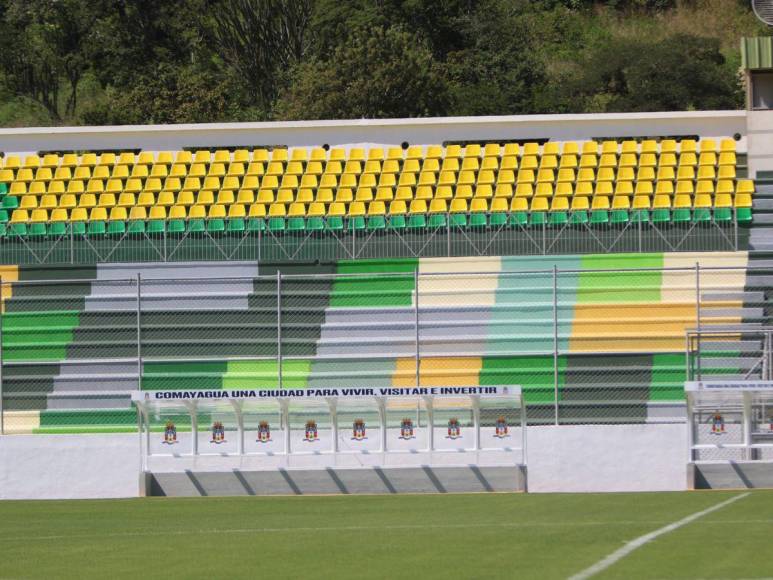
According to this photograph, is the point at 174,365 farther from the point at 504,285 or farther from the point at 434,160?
the point at 434,160

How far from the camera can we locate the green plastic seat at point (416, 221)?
2878cm

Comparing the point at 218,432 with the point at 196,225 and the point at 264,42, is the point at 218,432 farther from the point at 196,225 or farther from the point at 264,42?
the point at 264,42

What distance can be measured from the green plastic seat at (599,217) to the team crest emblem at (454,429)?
24.0ft

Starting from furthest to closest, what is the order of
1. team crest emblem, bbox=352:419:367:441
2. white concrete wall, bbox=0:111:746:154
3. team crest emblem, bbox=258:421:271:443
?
white concrete wall, bbox=0:111:746:154
team crest emblem, bbox=258:421:271:443
team crest emblem, bbox=352:419:367:441

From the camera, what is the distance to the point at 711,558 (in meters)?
11.1

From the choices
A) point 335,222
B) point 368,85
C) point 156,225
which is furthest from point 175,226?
point 368,85

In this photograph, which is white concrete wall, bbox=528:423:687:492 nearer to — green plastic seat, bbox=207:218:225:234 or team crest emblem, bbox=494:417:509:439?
team crest emblem, bbox=494:417:509:439

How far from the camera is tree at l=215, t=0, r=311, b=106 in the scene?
54.4 metres

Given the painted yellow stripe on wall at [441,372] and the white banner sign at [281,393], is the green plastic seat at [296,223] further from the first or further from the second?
the white banner sign at [281,393]

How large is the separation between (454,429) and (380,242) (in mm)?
6834

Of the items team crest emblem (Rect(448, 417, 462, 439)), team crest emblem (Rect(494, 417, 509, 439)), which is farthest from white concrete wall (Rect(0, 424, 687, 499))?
team crest emblem (Rect(448, 417, 462, 439))

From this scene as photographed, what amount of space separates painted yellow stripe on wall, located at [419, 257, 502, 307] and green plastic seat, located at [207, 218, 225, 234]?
14.7 ft

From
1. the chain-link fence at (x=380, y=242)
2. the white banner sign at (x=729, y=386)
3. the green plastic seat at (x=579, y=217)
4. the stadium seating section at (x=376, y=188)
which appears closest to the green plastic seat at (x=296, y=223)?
the stadium seating section at (x=376, y=188)

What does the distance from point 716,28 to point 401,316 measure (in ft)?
120
